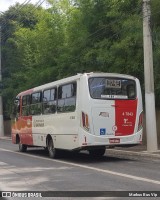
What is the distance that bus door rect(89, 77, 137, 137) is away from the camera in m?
16.3

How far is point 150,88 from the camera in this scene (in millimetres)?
19203

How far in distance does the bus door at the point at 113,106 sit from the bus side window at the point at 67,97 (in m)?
0.81

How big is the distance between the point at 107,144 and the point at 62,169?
7.96ft

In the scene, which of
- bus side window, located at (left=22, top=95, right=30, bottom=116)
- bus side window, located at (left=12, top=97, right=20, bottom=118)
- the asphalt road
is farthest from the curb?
bus side window, located at (left=12, top=97, right=20, bottom=118)

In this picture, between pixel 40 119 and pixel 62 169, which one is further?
pixel 40 119

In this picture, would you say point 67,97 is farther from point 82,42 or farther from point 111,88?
point 82,42

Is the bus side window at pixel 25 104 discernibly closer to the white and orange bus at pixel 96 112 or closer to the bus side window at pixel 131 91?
the white and orange bus at pixel 96 112

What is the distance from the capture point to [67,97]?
680 inches

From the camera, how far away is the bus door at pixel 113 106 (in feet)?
53.6

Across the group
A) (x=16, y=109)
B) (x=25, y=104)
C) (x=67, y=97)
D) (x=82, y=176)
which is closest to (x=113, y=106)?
(x=67, y=97)

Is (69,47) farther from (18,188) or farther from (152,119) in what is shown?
(18,188)

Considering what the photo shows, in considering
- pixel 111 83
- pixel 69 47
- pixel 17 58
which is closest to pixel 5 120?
pixel 17 58

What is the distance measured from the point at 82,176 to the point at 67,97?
16.8 feet

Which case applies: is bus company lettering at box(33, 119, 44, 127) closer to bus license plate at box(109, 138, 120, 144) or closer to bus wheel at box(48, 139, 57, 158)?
bus wheel at box(48, 139, 57, 158)
